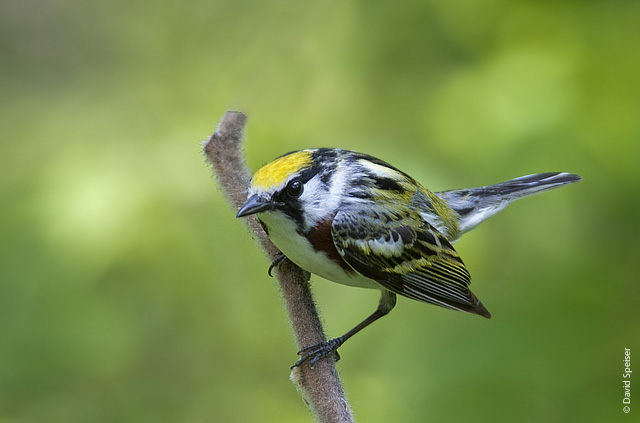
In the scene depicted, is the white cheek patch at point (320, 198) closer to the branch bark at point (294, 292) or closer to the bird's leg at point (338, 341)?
the branch bark at point (294, 292)

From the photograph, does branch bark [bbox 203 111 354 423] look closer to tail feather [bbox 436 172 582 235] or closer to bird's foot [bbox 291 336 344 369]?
bird's foot [bbox 291 336 344 369]


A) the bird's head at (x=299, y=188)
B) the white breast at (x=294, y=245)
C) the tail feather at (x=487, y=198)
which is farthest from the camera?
the tail feather at (x=487, y=198)

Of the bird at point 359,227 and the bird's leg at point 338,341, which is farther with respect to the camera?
the bird at point 359,227

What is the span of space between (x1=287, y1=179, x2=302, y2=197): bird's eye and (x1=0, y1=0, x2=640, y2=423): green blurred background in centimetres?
54

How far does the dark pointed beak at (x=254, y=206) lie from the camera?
2.34 meters

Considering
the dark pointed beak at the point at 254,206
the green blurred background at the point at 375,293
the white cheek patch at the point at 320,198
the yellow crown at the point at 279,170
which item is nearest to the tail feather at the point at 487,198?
the green blurred background at the point at 375,293

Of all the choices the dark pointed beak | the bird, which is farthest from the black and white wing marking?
the dark pointed beak

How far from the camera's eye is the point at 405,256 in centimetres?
275

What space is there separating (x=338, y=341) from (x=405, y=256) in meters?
0.38

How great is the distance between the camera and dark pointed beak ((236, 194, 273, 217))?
2.34 metres

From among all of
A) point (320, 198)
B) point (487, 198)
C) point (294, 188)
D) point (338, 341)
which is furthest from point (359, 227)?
point (487, 198)

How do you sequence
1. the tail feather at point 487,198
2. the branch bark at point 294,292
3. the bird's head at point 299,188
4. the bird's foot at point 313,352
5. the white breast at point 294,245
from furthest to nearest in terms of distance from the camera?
Result: the tail feather at point 487,198, the white breast at point 294,245, the bird's head at point 299,188, the bird's foot at point 313,352, the branch bark at point 294,292

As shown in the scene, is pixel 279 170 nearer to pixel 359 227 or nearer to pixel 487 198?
pixel 359 227

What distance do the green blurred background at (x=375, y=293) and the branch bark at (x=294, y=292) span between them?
1.16 ft
